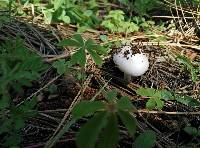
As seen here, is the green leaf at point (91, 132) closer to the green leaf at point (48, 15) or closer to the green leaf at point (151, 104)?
the green leaf at point (151, 104)

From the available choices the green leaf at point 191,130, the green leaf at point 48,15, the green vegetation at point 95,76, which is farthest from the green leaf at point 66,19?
the green leaf at point 191,130

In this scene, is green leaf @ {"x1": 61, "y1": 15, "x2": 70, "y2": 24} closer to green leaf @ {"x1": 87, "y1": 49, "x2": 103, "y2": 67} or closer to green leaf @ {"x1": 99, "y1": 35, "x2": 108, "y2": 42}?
green leaf @ {"x1": 99, "y1": 35, "x2": 108, "y2": 42}

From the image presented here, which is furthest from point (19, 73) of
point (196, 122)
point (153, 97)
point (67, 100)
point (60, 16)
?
point (60, 16)

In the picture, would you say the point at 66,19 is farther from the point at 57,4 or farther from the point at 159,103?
the point at 159,103

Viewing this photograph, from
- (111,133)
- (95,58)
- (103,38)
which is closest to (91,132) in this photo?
(111,133)

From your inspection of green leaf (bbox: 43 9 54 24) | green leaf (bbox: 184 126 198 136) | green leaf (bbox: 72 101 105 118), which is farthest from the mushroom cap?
green leaf (bbox: 72 101 105 118)
